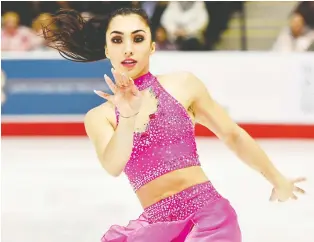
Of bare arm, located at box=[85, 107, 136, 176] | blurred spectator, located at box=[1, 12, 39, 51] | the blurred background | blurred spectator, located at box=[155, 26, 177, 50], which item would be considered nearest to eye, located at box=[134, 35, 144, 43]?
bare arm, located at box=[85, 107, 136, 176]

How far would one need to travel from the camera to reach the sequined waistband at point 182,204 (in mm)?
2000

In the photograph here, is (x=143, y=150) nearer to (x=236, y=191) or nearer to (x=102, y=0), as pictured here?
(x=236, y=191)

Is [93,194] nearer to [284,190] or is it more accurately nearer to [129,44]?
[284,190]

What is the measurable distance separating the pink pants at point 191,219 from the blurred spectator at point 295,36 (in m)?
5.23

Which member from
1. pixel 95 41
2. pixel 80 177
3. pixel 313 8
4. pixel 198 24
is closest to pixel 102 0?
pixel 198 24

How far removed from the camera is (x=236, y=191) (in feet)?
13.9

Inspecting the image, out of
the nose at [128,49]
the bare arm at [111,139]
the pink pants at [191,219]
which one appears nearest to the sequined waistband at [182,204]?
the pink pants at [191,219]

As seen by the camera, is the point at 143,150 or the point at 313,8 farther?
the point at 313,8

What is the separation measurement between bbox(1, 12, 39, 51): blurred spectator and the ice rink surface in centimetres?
128

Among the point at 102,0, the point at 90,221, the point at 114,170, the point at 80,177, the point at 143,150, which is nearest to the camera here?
the point at 114,170

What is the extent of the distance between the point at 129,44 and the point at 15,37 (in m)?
5.49

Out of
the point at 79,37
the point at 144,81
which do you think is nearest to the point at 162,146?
the point at 144,81

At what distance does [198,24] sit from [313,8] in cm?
125

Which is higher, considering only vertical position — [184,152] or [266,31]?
[184,152]
